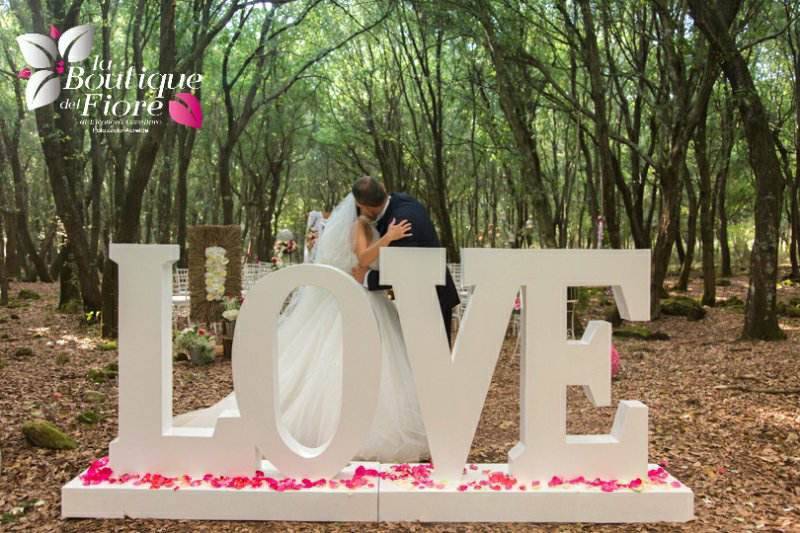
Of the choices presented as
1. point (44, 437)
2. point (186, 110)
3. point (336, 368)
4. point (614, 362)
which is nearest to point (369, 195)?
point (336, 368)

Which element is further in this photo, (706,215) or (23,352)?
(706,215)

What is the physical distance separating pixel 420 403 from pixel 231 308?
683 cm

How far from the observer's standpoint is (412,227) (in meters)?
4.12

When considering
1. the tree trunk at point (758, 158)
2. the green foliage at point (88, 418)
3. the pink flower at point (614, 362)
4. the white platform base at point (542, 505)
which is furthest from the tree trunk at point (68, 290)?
the tree trunk at point (758, 158)

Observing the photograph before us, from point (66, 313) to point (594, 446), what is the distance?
38.7 ft

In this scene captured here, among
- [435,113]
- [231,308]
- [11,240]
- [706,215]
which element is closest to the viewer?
→ [231,308]

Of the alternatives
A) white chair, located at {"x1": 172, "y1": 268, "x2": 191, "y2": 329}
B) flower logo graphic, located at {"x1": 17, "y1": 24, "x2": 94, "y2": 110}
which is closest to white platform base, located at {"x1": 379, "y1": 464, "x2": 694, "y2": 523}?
white chair, located at {"x1": 172, "y1": 268, "x2": 191, "y2": 329}

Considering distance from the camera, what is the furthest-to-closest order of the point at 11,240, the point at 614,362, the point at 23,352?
the point at 11,240, the point at 23,352, the point at 614,362

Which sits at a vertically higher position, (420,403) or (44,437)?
(420,403)

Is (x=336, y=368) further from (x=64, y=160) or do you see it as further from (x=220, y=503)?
(x=64, y=160)

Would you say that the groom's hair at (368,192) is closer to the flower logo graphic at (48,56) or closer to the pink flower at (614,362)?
the pink flower at (614,362)

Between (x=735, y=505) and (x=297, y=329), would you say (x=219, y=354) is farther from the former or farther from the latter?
(x=735, y=505)

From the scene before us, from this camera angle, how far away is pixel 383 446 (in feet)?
13.2

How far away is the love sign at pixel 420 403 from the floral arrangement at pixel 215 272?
23.3 ft
